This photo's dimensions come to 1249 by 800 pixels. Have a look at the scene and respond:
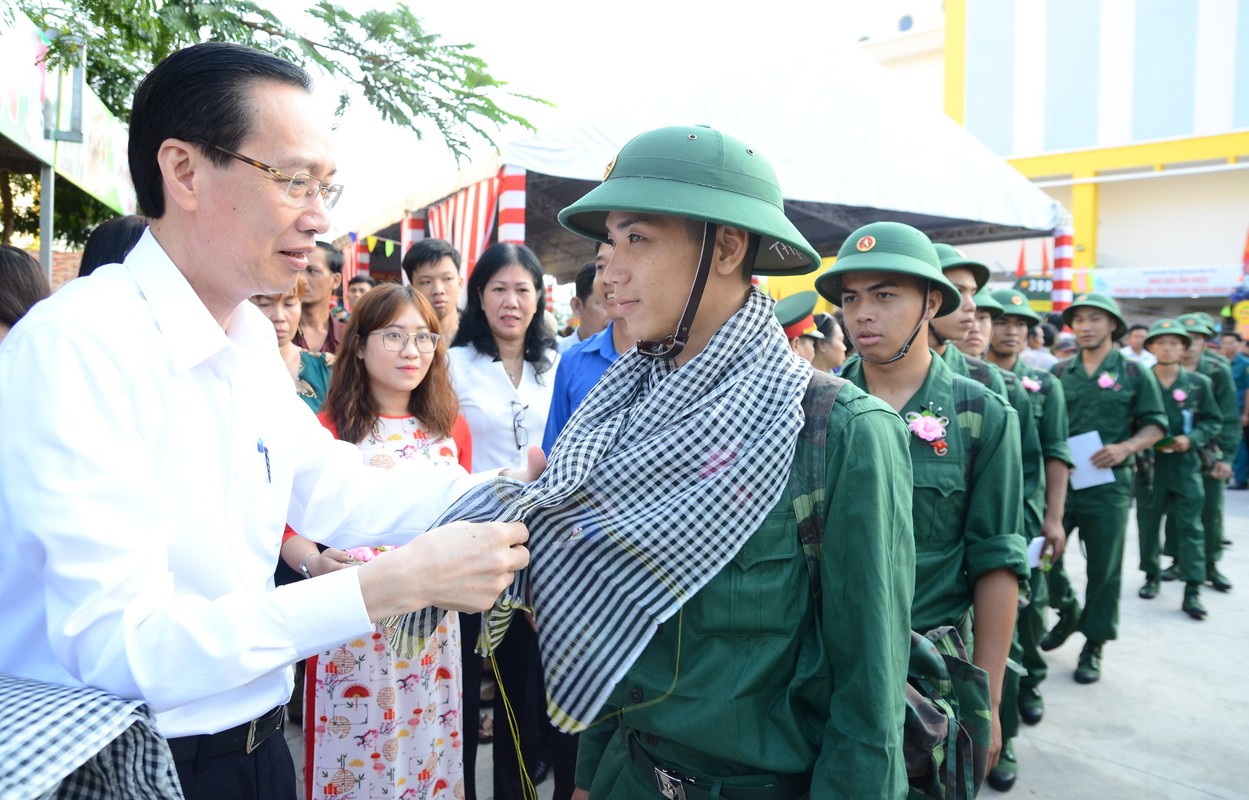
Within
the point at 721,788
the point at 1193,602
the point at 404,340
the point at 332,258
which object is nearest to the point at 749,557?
the point at 721,788

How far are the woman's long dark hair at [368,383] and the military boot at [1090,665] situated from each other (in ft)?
13.6

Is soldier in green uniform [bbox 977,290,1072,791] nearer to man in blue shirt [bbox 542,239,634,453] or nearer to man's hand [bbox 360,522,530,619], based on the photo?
man in blue shirt [bbox 542,239,634,453]

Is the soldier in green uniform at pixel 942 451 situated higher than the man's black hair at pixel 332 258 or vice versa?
the man's black hair at pixel 332 258

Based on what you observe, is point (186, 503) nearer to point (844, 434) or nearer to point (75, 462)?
point (75, 462)

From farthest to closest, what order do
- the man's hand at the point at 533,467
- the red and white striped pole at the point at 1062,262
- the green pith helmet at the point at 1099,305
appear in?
1. the red and white striped pole at the point at 1062,262
2. the green pith helmet at the point at 1099,305
3. the man's hand at the point at 533,467

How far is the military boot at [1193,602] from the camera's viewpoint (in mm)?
5910

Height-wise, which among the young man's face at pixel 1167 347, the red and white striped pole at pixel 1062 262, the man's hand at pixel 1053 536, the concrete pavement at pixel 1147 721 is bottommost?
the concrete pavement at pixel 1147 721

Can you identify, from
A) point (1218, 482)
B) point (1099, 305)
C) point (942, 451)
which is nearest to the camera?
point (942, 451)

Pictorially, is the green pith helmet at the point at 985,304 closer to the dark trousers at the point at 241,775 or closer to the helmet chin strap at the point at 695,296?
the helmet chin strap at the point at 695,296

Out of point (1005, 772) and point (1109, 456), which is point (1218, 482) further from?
point (1005, 772)

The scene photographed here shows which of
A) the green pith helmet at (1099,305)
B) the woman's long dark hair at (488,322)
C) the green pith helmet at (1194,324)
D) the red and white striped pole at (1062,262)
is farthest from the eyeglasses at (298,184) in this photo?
the red and white striped pole at (1062,262)

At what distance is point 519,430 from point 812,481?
2237mm

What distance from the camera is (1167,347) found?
23.1ft

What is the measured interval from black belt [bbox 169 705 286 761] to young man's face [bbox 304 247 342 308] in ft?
9.84
